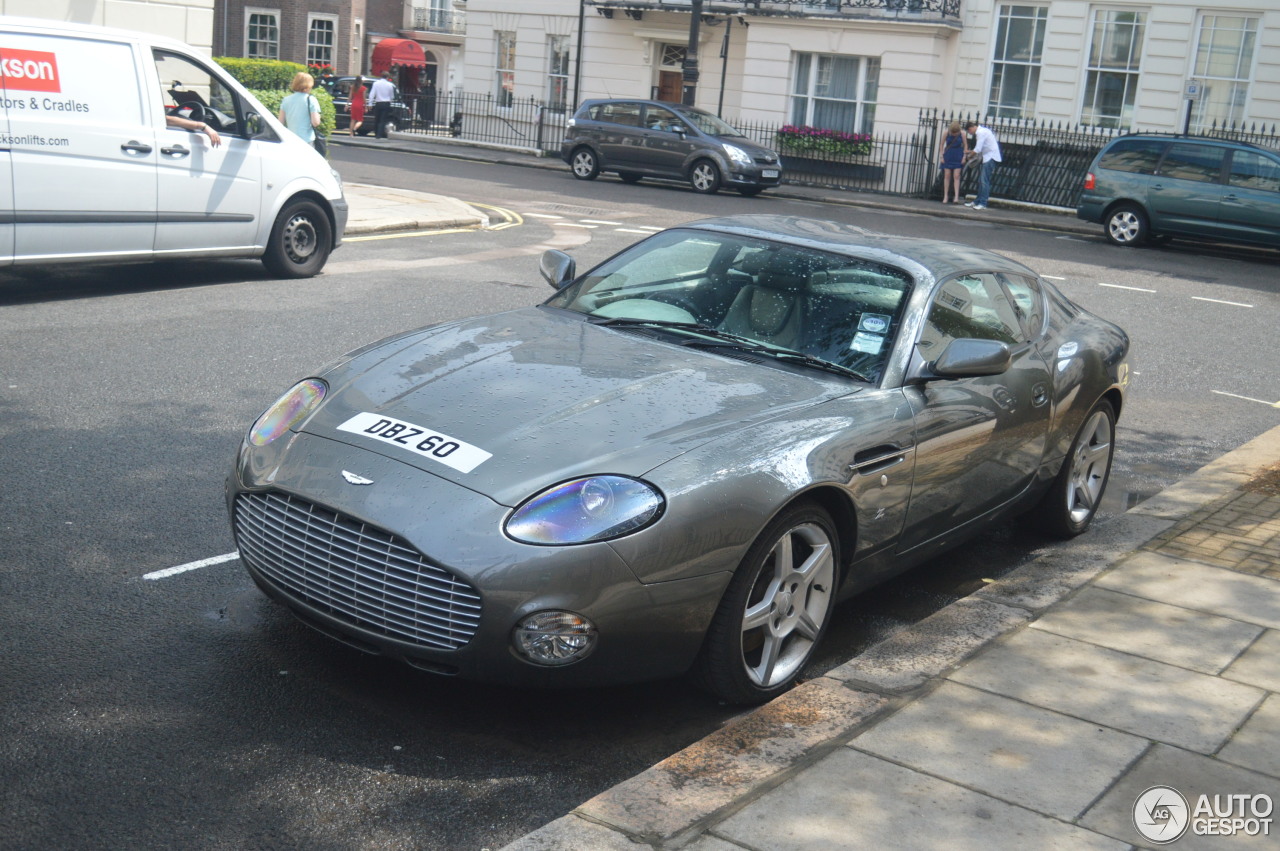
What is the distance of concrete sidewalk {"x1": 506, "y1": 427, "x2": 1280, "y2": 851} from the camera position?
3377mm

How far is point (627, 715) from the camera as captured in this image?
4.14 metres

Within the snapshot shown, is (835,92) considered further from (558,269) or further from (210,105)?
(558,269)

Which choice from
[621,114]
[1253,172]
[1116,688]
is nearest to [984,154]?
[621,114]

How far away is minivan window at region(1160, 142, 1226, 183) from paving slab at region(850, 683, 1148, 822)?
17.6 meters

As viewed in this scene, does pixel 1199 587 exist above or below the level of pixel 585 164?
below

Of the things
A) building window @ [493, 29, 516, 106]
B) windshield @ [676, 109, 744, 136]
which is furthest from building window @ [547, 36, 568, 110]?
windshield @ [676, 109, 744, 136]

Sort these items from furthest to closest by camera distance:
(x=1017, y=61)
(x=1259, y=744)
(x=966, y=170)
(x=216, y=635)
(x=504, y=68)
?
(x=504, y=68)
(x=1017, y=61)
(x=966, y=170)
(x=216, y=635)
(x=1259, y=744)

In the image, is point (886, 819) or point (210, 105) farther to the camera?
point (210, 105)

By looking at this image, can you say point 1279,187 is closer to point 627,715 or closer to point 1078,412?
point 1078,412

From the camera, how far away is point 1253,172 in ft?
63.2

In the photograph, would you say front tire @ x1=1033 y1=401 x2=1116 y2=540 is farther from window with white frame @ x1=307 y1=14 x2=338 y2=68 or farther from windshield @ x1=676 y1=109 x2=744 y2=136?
window with white frame @ x1=307 y1=14 x2=338 y2=68

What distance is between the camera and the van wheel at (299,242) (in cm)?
1127

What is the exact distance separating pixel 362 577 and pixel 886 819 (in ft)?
5.18

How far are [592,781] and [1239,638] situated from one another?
→ 8.75 feet
